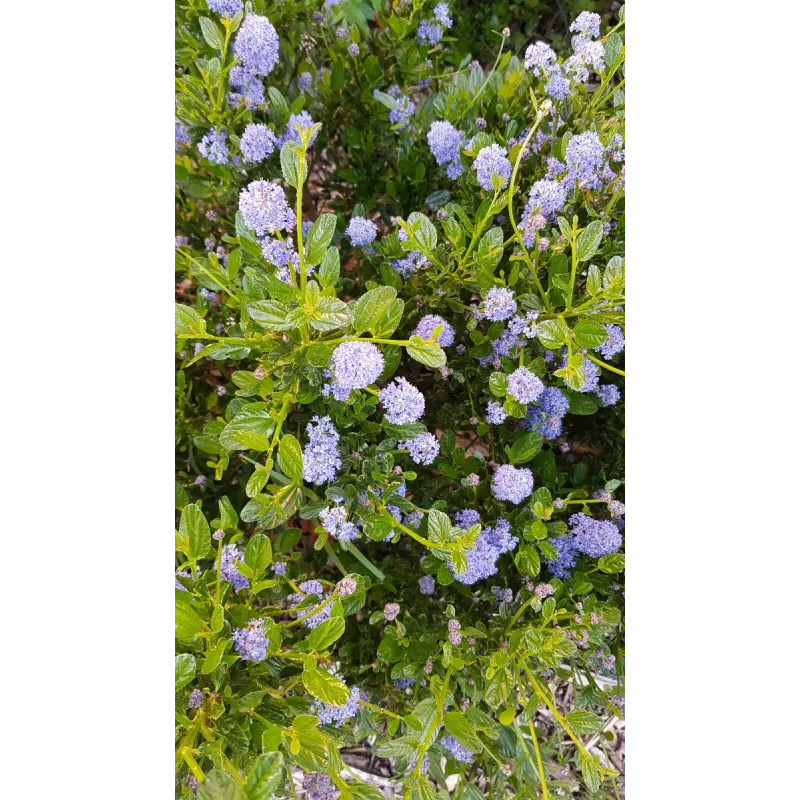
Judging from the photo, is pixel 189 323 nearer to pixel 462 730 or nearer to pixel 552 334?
pixel 552 334

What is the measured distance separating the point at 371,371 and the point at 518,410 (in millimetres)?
357

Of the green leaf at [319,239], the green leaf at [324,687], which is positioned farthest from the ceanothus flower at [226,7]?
the green leaf at [324,687]

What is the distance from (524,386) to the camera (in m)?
0.94

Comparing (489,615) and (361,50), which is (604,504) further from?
(361,50)

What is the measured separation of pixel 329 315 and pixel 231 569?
46 centimetres

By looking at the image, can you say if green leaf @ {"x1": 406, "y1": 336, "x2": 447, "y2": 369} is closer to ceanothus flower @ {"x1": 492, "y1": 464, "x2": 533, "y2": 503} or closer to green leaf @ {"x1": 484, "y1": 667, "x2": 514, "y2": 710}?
ceanothus flower @ {"x1": 492, "y1": 464, "x2": 533, "y2": 503}

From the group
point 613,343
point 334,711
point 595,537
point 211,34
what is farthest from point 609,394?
point 211,34

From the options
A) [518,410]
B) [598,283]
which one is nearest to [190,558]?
[518,410]

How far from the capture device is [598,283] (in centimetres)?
84

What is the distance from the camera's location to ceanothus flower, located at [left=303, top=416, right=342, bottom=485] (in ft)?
2.91

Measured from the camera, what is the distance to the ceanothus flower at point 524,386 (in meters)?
0.94

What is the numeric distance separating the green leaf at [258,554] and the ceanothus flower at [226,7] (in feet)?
2.86

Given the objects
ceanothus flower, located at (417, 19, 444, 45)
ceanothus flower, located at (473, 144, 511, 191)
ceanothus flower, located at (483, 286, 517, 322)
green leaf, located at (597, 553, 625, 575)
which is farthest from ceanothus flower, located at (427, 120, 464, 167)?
green leaf, located at (597, 553, 625, 575)

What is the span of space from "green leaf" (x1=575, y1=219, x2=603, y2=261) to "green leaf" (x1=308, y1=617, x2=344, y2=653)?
0.65 metres
